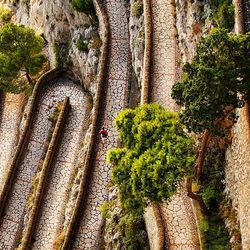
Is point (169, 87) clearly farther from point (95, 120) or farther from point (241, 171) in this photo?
point (241, 171)

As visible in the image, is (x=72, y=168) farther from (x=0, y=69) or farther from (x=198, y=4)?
(x=198, y=4)

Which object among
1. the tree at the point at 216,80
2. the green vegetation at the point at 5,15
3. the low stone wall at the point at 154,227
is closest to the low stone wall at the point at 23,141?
the green vegetation at the point at 5,15

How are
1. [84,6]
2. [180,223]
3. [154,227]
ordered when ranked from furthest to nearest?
[84,6], [180,223], [154,227]

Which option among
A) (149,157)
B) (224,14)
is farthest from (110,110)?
(149,157)

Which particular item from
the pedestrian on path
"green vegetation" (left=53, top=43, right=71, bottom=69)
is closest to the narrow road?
"green vegetation" (left=53, top=43, right=71, bottom=69)

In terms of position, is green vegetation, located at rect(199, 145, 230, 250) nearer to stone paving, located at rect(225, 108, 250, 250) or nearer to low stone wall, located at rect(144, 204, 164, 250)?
stone paving, located at rect(225, 108, 250, 250)

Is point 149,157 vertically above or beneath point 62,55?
beneath
